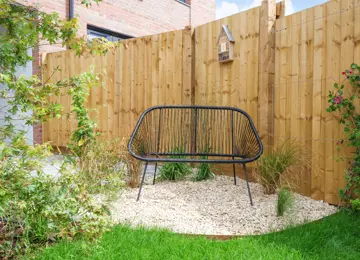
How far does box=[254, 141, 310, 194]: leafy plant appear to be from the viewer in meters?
3.28

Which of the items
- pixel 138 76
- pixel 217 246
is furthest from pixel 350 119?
pixel 138 76

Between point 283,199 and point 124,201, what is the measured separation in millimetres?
1373

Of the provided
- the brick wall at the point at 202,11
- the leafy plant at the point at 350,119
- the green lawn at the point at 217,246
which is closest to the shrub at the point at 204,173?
the leafy plant at the point at 350,119

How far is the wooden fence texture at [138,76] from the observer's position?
16.1 feet

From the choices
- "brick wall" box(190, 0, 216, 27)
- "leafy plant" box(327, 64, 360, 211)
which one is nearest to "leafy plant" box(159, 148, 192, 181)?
"leafy plant" box(327, 64, 360, 211)

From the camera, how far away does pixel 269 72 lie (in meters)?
3.81

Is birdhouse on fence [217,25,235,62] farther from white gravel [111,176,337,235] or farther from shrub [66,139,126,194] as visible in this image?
shrub [66,139,126,194]

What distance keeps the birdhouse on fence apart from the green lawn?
230cm

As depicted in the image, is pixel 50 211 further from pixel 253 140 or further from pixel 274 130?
pixel 274 130

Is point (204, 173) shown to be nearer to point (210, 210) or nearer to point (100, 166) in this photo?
point (210, 210)

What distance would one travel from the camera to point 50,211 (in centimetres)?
203

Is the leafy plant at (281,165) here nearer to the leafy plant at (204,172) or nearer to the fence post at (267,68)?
the fence post at (267,68)

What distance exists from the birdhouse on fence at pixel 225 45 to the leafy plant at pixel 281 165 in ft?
4.21

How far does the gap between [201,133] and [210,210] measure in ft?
4.35
